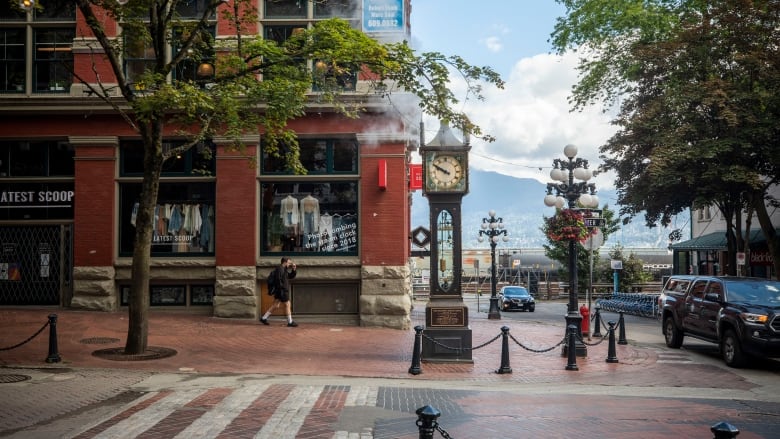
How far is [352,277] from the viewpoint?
19.0 meters

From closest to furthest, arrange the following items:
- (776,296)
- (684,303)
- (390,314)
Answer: (776,296) → (684,303) → (390,314)

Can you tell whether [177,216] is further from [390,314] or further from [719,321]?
[719,321]

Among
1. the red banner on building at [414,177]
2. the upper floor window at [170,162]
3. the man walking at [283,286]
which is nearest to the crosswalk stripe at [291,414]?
the man walking at [283,286]

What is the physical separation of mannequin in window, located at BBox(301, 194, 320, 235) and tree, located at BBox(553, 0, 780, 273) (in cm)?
1259

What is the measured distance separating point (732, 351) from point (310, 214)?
35.9 ft

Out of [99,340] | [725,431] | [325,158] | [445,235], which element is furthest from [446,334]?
[725,431]

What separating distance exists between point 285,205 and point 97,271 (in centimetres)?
545

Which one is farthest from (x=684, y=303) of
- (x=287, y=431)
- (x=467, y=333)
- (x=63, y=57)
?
(x=63, y=57)

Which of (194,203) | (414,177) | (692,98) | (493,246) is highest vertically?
(692,98)

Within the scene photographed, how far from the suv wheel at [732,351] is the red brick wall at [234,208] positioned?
38.6ft

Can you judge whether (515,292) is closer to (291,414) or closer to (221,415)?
(291,414)

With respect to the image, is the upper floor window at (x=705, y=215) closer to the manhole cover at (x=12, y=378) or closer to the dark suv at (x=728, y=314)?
the dark suv at (x=728, y=314)

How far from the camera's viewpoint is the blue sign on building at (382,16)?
60.3 feet

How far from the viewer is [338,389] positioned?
34.8 ft
